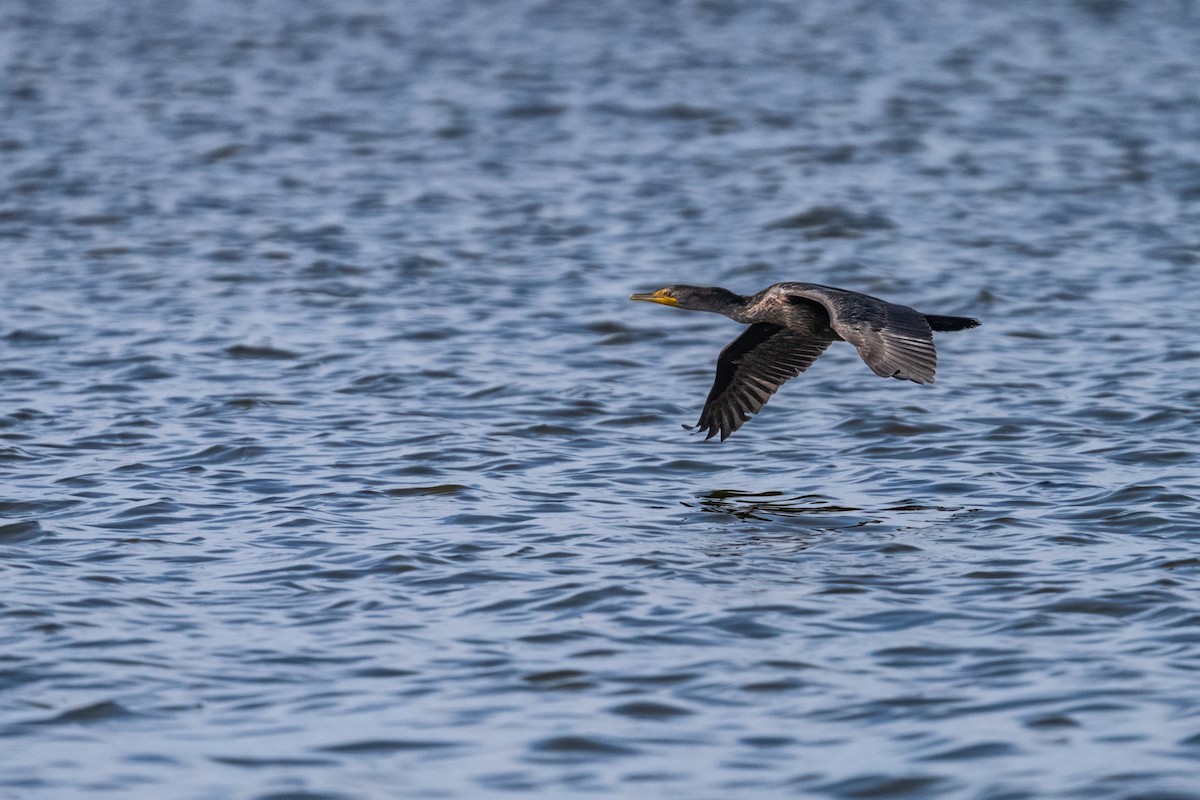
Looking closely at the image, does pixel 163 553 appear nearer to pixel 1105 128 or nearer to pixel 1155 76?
pixel 1105 128

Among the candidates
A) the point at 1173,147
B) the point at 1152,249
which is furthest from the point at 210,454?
the point at 1173,147

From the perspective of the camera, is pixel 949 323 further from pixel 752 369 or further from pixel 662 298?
pixel 662 298

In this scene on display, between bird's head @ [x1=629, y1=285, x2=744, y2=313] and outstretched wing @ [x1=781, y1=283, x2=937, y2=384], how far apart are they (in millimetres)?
1094

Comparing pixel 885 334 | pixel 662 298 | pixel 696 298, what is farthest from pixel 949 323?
pixel 662 298

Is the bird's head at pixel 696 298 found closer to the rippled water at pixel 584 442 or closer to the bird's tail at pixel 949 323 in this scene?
the rippled water at pixel 584 442

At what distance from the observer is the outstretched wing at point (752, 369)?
10.4 m

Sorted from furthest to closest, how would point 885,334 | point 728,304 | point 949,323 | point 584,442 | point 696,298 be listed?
point 584,442 → point 696,298 → point 728,304 → point 949,323 → point 885,334

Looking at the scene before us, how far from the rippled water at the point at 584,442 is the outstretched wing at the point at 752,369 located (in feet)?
1.21

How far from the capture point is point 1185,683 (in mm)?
6668

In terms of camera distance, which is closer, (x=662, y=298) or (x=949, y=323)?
(x=949, y=323)

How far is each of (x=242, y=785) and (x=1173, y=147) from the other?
633 inches

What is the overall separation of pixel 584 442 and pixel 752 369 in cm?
112

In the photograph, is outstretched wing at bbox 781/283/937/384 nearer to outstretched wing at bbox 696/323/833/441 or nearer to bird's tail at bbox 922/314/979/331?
bird's tail at bbox 922/314/979/331

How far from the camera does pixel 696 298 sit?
10.6 m
